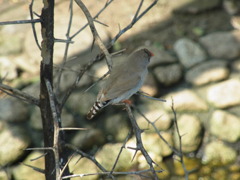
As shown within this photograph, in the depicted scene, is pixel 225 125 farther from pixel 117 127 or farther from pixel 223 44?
pixel 117 127

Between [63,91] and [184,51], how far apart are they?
1.81 meters

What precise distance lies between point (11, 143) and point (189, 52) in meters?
2.72

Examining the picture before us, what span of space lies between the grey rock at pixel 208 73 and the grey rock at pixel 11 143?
234 centimetres

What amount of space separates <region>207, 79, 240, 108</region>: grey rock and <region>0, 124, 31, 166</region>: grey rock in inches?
97.9

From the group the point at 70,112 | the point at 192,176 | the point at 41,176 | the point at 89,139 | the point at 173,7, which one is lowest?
the point at 192,176

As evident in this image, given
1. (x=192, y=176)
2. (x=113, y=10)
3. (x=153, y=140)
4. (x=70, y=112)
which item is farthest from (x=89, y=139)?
(x=113, y=10)

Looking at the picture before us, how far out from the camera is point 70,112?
18.5 feet

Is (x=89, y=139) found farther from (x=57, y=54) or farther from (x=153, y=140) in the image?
(x=57, y=54)

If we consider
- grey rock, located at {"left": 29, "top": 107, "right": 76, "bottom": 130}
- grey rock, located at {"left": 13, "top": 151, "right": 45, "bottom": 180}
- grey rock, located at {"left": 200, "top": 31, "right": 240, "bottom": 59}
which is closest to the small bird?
grey rock, located at {"left": 29, "top": 107, "right": 76, "bottom": 130}

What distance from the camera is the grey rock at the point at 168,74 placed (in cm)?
590

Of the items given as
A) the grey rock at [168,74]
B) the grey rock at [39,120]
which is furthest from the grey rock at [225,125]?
the grey rock at [39,120]

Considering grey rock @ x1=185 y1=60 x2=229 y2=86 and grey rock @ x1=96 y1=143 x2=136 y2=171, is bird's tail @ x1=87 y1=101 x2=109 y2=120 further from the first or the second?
grey rock @ x1=185 y1=60 x2=229 y2=86

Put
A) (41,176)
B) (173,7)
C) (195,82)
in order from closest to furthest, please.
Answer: (41,176)
(195,82)
(173,7)

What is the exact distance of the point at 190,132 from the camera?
569cm
